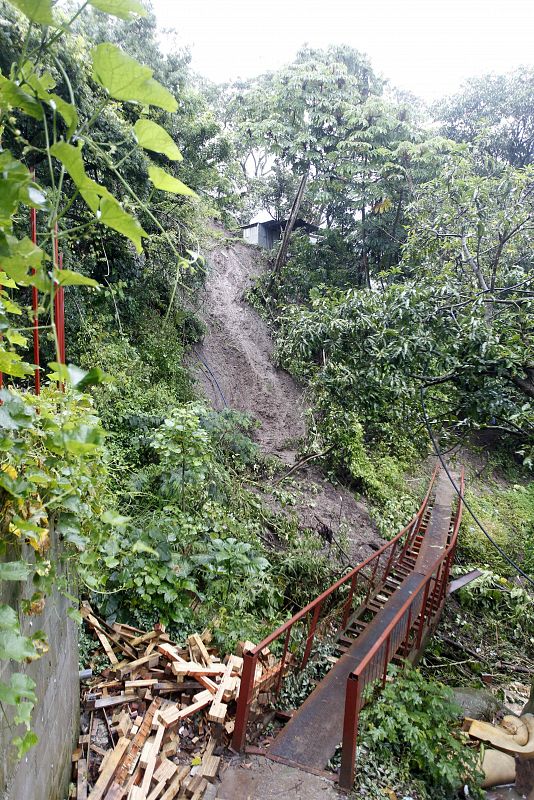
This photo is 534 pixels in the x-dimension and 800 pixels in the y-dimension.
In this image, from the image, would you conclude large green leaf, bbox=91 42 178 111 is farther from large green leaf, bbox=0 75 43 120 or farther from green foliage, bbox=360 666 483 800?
green foliage, bbox=360 666 483 800

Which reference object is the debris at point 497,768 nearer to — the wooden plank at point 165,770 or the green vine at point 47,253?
the wooden plank at point 165,770

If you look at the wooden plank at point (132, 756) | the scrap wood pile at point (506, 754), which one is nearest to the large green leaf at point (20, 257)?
the wooden plank at point (132, 756)

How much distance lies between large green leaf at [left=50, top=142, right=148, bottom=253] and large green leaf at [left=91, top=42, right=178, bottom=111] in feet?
0.43

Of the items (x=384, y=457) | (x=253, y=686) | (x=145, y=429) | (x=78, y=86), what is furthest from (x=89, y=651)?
(x=384, y=457)

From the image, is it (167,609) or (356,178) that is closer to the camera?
(167,609)

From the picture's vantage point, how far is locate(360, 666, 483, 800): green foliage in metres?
3.47

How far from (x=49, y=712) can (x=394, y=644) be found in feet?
12.1

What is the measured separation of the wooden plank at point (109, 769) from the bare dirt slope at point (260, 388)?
4.98m

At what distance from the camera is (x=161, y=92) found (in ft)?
2.75

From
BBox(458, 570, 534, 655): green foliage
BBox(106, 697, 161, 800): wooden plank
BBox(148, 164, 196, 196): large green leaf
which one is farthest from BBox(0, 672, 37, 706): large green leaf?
BBox(458, 570, 534, 655): green foliage

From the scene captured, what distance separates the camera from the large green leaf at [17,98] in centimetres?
80

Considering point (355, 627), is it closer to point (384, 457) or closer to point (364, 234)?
point (384, 457)

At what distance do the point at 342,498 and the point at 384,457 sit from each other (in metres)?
2.45

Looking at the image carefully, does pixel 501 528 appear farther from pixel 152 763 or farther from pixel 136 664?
pixel 152 763
